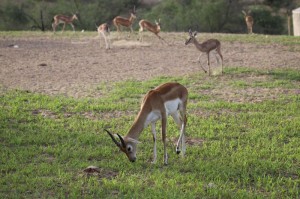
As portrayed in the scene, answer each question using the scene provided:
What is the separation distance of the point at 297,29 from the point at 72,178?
18.8 m

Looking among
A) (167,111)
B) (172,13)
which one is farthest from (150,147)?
(172,13)

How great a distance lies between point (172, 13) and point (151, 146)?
22.8m

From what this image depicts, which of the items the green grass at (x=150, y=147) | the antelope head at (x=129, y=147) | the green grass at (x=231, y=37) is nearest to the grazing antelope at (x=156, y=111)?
the antelope head at (x=129, y=147)

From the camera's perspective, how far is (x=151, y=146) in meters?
6.98

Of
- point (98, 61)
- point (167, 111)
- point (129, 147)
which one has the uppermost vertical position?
point (98, 61)

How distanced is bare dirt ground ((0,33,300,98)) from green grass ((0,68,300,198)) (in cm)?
102

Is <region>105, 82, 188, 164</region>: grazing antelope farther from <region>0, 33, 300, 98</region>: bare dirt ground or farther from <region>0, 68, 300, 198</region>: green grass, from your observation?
<region>0, 33, 300, 98</region>: bare dirt ground

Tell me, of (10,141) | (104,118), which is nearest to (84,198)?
(10,141)

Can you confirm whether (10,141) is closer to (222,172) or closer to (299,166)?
(222,172)

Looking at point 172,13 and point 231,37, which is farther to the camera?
point 172,13

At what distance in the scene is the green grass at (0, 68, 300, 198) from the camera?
18.0 feet

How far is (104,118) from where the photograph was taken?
839 cm

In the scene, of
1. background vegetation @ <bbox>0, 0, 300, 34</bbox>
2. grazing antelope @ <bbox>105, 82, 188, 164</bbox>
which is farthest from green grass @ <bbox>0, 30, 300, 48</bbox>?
grazing antelope @ <bbox>105, 82, 188, 164</bbox>

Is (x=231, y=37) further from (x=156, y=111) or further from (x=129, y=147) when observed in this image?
(x=129, y=147)
